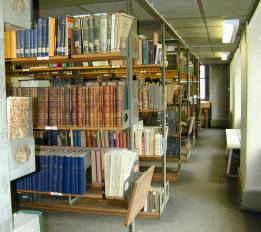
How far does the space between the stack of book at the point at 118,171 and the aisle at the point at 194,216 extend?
88 cm

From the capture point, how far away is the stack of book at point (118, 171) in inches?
106

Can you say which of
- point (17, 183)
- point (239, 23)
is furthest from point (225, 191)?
point (17, 183)

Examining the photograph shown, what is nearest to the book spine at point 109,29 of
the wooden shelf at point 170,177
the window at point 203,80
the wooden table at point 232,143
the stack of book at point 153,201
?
the stack of book at point 153,201

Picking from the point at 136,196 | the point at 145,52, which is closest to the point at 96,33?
the point at 136,196

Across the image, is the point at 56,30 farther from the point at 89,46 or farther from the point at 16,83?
the point at 16,83

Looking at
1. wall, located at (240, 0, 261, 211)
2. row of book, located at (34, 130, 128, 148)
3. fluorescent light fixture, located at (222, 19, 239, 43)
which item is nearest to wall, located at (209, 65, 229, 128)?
fluorescent light fixture, located at (222, 19, 239, 43)

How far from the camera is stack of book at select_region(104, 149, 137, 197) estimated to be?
2.68 meters

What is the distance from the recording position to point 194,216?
12.7ft

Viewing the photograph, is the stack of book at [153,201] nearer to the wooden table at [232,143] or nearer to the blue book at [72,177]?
the blue book at [72,177]

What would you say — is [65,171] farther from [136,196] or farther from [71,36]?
[71,36]

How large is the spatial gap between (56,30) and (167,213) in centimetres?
245

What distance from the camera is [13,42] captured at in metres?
2.86

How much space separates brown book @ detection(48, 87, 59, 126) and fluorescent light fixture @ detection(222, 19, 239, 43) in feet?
9.50

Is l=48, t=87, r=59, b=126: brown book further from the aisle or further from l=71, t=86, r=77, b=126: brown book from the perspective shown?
the aisle
